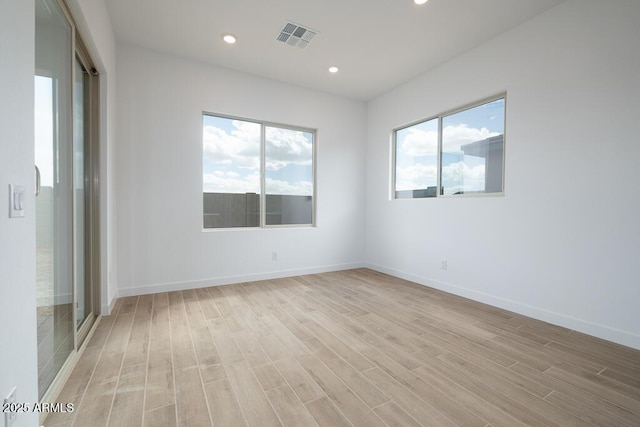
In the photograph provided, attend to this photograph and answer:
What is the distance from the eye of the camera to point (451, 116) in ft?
12.3

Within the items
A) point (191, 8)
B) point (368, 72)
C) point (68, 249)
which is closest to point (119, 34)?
point (191, 8)

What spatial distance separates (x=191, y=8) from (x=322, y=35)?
4.43ft

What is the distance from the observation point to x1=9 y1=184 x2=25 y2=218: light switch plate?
3.34 feet

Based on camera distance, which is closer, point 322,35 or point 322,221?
point 322,35

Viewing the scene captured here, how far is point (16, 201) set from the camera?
106cm

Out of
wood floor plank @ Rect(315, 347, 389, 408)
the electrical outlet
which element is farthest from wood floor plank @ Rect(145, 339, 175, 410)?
wood floor plank @ Rect(315, 347, 389, 408)

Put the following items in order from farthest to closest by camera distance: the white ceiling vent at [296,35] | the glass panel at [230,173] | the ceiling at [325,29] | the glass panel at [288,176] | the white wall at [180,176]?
the glass panel at [288,176] → the glass panel at [230,173] → the white wall at [180,176] → the white ceiling vent at [296,35] → the ceiling at [325,29]

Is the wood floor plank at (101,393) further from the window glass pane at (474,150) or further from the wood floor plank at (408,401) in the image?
the window glass pane at (474,150)

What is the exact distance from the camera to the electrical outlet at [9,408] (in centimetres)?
97

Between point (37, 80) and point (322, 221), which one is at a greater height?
point (37, 80)

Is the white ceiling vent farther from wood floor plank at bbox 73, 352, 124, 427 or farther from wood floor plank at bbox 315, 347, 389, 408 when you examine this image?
wood floor plank at bbox 73, 352, 124, 427

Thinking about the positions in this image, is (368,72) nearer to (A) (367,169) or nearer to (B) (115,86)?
(A) (367,169)

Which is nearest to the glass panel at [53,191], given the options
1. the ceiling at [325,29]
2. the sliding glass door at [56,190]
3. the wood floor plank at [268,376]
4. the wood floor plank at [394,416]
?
the sliding glass door at [56,190]

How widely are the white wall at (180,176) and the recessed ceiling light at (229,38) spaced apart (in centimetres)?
68
